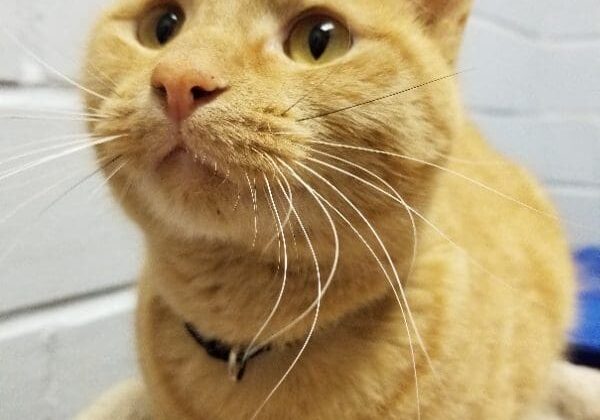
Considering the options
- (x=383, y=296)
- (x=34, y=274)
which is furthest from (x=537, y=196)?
(x=34, y=274)

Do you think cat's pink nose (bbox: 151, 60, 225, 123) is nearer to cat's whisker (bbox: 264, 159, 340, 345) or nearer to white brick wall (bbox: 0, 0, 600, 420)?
cat's whisker (bbox: 264, 159, 340, 345)

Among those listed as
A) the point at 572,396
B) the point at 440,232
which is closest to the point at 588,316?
the point at 572,396

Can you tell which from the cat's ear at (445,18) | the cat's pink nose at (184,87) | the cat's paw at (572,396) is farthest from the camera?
the cat's paw at (572,396)

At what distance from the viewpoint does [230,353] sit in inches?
30.5

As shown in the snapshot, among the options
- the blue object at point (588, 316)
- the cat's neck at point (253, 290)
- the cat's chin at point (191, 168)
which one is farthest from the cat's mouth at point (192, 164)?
the blue object at point (588, 316)

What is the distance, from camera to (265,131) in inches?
23.4

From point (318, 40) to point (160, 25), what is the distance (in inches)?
7.7

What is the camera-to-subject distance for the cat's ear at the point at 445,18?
0.78 metres

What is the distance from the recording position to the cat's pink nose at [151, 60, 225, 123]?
1.89 feet

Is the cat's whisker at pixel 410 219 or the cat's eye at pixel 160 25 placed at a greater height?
the cat's eye at pixel 160 25

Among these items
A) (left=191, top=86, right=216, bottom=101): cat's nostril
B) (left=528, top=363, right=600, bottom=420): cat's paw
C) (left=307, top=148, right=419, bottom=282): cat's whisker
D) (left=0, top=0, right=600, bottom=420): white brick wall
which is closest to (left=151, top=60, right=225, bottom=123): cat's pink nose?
(left=191, top=86, right=216, bottom=101): cat's nostril

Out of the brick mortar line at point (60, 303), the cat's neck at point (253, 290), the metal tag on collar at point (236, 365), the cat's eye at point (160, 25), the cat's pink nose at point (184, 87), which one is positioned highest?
the cat's eye at point (160, 25)

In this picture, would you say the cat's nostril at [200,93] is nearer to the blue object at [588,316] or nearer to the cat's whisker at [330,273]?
the cat's whisker at [330,273]

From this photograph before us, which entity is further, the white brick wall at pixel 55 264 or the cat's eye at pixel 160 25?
the white brick wall at pixel 55 264
